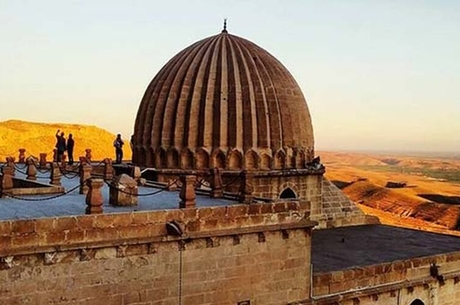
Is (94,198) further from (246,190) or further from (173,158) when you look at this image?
(173,158)

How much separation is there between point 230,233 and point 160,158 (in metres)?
8.93

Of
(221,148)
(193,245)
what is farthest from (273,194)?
(193,245)

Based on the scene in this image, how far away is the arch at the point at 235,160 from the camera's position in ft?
71.1

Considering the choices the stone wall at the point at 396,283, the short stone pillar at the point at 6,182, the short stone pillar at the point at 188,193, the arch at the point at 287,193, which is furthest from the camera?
the arch at the point at 287,193

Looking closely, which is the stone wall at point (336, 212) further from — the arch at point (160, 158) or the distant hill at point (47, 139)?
the distant hill at point (47, 139)

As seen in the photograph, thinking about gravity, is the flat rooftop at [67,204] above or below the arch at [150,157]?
below

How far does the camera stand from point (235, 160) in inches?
857

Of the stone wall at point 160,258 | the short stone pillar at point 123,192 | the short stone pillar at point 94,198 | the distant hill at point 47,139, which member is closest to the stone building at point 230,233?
the stone wall at point 160,258

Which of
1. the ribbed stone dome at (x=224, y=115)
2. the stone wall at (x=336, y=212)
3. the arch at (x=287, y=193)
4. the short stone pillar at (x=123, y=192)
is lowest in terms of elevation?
the stone wall at (x=336, y=212)

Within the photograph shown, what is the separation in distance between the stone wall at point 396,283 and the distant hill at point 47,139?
63.0 metres

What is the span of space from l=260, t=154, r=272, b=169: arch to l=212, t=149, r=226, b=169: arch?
143cm

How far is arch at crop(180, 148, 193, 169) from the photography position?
2184 cm

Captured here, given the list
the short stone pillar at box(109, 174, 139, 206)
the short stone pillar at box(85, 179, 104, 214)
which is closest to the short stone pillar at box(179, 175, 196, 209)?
the short stone pillar at box(109, 174, 139, 206)

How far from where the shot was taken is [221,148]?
71.2 feet
